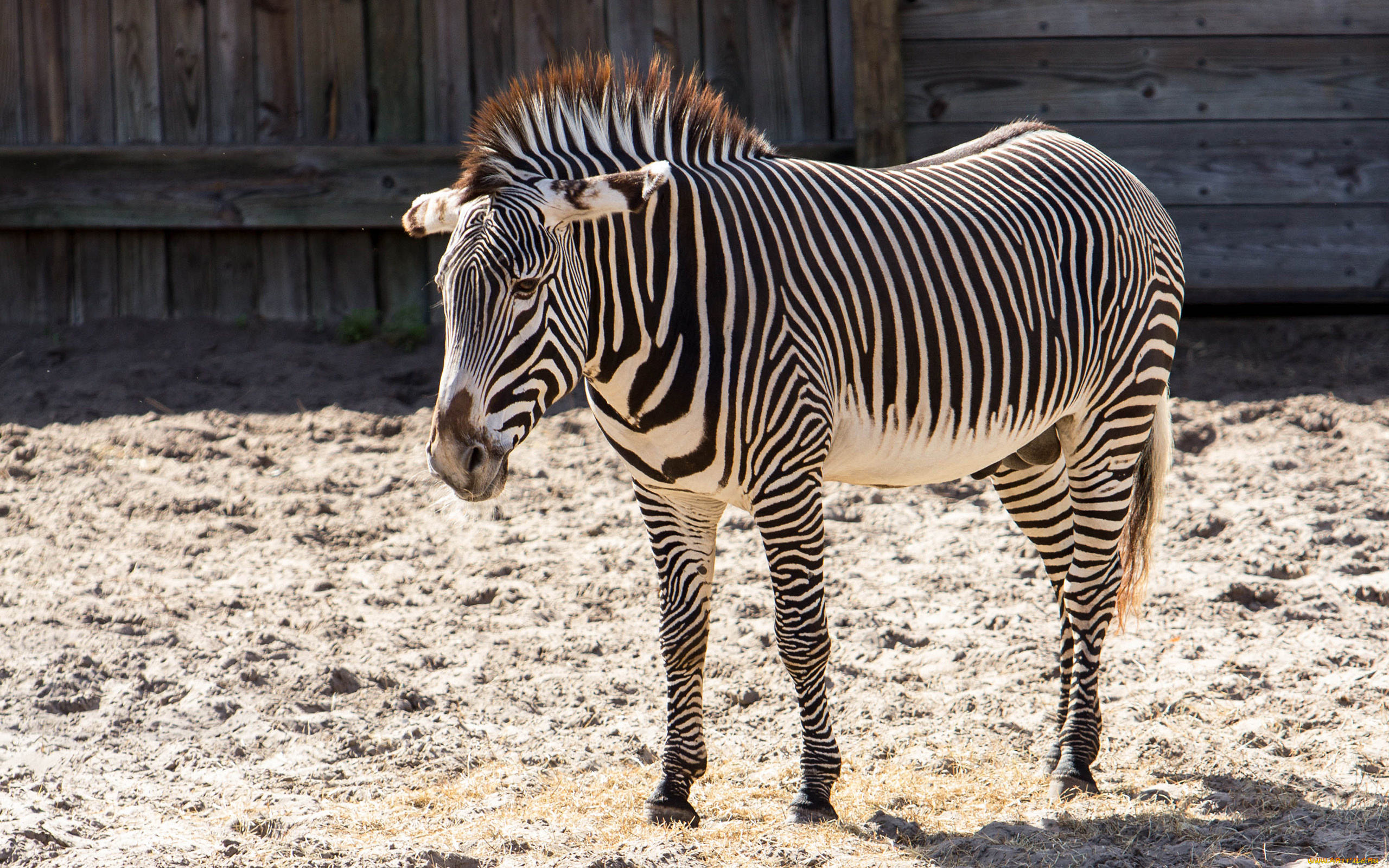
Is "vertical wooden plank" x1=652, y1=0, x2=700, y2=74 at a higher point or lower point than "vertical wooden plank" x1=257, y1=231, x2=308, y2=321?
higher

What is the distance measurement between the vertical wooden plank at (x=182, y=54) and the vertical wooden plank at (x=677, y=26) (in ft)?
8.93

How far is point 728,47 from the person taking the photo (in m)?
7.14

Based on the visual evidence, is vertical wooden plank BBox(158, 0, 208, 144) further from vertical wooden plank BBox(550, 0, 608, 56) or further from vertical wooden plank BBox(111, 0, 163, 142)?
vertical wooden plank BBox(550, 0, 608, 56)

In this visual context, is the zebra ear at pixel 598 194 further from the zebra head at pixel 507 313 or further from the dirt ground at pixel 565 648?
the dirt ground at pixel 565 648

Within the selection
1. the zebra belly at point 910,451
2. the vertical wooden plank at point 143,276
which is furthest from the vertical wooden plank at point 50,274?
the zebra belly at point 910,451

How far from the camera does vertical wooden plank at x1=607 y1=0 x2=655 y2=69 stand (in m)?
7.12

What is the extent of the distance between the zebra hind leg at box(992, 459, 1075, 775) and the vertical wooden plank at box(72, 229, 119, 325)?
559cm

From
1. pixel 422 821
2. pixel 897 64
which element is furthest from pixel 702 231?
pixel 897 64

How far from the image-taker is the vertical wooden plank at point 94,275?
718 cm

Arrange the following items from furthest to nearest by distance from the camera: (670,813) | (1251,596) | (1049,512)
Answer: (1251,596)
(1049,512)
(670,813)

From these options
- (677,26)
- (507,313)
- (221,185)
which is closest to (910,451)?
(507,313)

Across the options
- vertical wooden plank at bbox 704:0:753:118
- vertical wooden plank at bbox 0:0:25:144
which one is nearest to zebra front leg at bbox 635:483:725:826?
vertical wooden plank at bbox 704:0:753:118

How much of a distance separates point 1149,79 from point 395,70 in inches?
175

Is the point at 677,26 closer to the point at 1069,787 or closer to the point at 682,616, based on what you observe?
the point at 682,616
